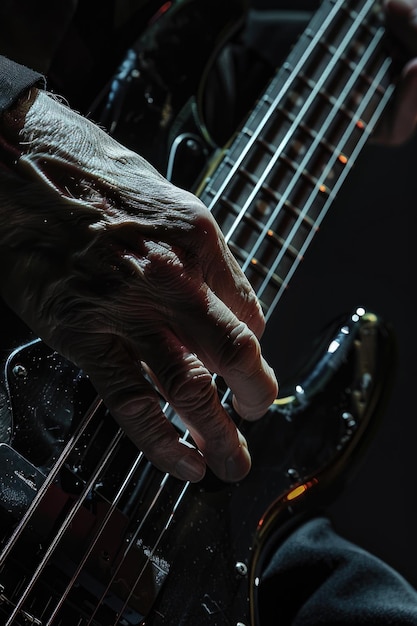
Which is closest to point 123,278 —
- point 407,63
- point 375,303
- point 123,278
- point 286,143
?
point 123,278

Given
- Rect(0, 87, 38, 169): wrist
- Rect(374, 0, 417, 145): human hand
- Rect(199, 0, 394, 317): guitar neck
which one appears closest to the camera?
Rect(0, 87, 38, 169): wrist

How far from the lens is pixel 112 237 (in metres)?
0.61

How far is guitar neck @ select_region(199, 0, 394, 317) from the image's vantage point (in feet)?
3.05

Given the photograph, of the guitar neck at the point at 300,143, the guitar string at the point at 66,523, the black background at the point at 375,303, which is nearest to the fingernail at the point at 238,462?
the guitar string at the point at 66,523

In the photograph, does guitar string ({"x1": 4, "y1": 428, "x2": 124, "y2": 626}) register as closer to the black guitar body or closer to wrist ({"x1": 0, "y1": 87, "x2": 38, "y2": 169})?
the black guitar body

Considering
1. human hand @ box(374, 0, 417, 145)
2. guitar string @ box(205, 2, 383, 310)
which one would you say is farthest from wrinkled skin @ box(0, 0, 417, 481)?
human hand @ box(374, 0, 417, 145)

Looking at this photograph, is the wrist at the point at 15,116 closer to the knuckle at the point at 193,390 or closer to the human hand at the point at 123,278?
the human hand at the point at 123,278

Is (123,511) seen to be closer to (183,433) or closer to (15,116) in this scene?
(183,433)

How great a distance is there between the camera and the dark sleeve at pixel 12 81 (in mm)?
610

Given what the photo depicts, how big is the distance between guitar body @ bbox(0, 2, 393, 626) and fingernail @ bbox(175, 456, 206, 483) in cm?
8

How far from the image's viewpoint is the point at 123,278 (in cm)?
61

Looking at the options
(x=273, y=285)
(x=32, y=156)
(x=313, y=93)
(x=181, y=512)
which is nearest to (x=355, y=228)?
(x=313, y=93)

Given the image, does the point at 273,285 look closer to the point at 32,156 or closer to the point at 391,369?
the point at 391,369

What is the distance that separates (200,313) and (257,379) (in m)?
0.09
